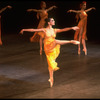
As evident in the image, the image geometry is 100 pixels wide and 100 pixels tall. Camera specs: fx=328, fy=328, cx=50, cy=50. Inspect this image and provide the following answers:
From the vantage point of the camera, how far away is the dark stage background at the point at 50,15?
17.4 meters

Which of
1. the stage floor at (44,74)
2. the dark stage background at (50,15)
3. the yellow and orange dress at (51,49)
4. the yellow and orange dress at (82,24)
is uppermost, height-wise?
the yellow and orange dress at (51,49)

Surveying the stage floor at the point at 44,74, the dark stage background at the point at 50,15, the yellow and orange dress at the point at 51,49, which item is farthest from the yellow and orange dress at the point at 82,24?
the dark stage background at the point at 50,15

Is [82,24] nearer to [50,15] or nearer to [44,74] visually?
[44,74]

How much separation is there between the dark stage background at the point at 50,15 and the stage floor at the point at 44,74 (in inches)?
193

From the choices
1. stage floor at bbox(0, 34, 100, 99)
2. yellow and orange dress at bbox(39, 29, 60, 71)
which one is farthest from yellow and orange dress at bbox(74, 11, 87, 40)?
yellow and orange dress at bbox(39, 29, 60, 71)

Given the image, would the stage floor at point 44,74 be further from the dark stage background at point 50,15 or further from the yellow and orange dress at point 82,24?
the dark stage background at point 50,15

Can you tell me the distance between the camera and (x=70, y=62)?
1009 centimetres

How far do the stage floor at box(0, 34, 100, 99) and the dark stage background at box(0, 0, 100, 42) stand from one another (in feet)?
16.1

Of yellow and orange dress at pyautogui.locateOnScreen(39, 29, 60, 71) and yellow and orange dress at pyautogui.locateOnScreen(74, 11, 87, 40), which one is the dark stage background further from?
yellow and orange dress at pyautogui.locateOnScreen(39, 29, 60, 71)

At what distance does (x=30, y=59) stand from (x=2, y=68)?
137cm

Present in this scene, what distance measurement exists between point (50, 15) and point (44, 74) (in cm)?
1049

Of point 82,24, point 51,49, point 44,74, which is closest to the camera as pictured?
point 51,49

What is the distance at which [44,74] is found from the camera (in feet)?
28.8

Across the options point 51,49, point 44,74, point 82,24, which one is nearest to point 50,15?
point 82,24
